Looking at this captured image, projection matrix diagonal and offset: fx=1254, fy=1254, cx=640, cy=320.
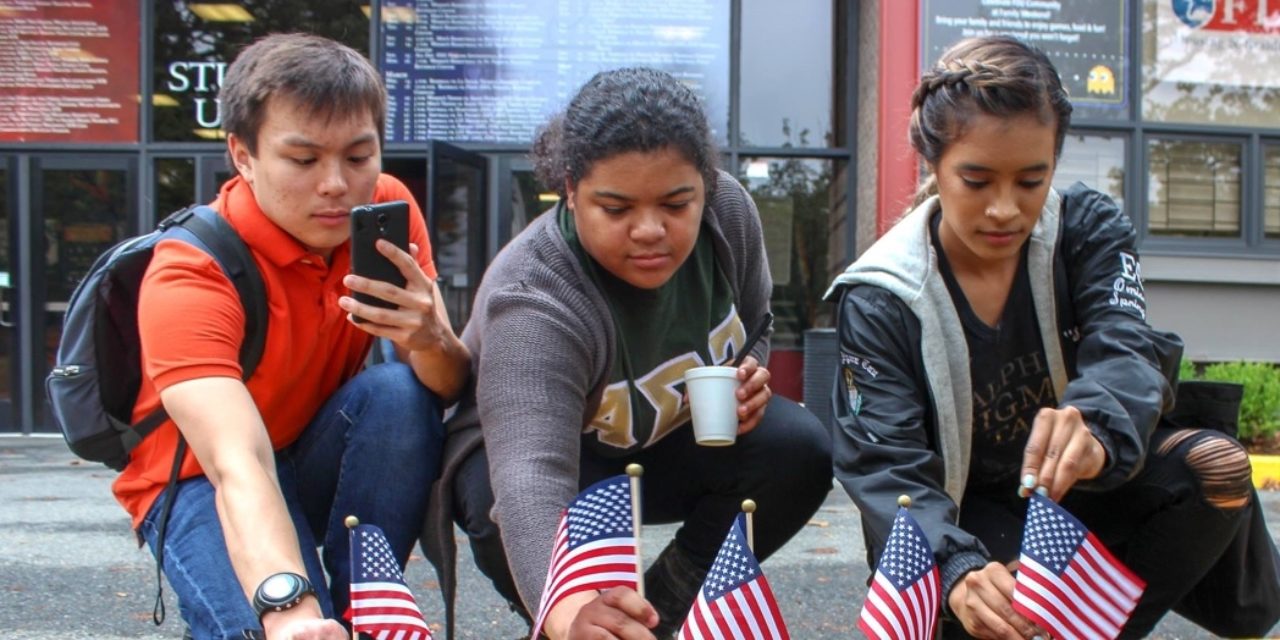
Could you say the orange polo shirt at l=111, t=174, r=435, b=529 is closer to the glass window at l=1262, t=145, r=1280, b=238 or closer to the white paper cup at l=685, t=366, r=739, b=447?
the white paper cup at l=685, t=366, r=739, b=447

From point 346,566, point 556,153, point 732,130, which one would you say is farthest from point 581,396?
point 732,130

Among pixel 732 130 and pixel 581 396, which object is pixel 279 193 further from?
pixel 732 130

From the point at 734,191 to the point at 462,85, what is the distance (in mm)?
6763

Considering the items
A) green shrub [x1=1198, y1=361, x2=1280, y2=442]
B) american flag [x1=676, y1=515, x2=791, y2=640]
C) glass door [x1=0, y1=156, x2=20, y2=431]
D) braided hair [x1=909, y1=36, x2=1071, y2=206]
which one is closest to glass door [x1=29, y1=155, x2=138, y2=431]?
glass door [x1=0, y1=156, x2=20, y2=431]

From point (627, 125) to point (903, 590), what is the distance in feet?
3.31

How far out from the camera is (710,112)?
916 cm

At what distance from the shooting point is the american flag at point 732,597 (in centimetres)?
211

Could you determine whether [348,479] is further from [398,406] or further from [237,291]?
[237,291]

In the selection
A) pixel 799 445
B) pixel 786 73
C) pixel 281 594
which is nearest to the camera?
pixel 281 594

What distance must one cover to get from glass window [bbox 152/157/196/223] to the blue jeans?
746 cm

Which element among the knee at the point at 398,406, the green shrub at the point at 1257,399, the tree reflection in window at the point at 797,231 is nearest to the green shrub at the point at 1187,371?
the green shrub at the point at 1257,399

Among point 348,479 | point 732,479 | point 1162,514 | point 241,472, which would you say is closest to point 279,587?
point 241,472

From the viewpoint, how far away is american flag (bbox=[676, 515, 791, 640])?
211 centimetres

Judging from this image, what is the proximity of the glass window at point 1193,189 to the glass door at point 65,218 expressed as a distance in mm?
7763
